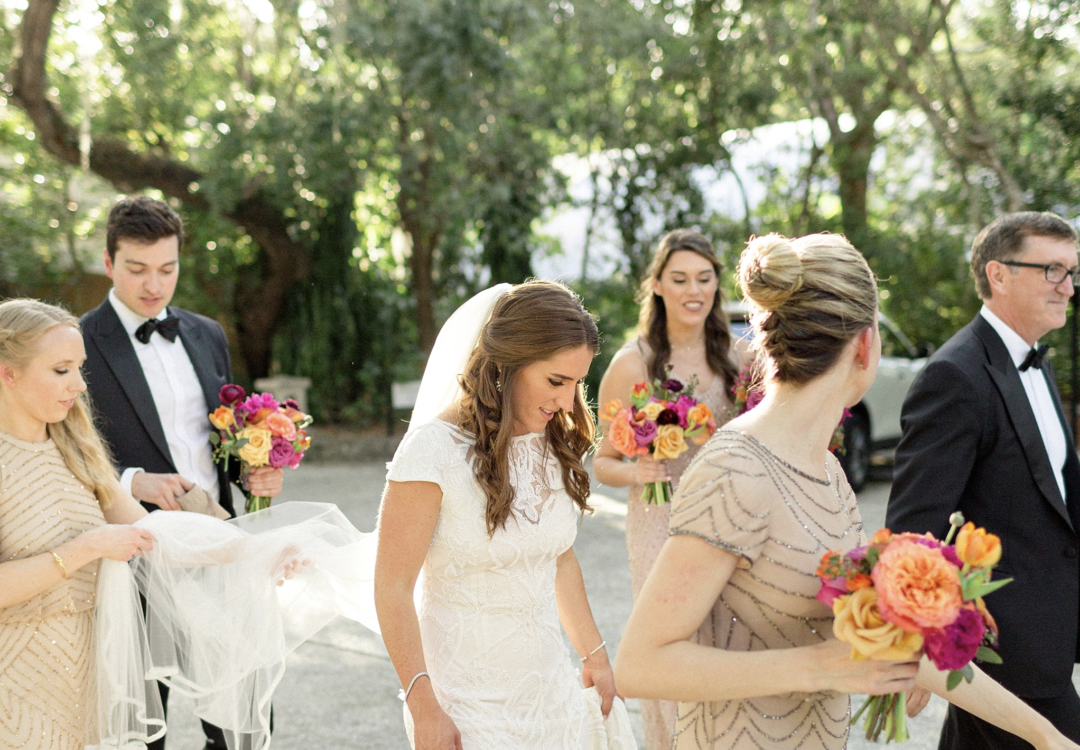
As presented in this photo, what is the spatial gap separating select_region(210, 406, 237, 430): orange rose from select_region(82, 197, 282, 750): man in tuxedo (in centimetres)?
22

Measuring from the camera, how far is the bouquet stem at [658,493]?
4.20 meters

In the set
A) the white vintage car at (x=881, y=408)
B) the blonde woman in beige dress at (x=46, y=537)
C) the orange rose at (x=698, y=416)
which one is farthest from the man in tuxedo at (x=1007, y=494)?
the white vintage car at (x=881, y=408)

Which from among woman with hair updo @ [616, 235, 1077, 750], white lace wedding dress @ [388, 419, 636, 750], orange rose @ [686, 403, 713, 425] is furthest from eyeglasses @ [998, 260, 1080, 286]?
white lace wedding dress @ [388, 419, 636, 750]

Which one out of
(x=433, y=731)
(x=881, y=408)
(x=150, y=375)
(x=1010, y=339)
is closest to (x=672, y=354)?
(x=1010, y=339)

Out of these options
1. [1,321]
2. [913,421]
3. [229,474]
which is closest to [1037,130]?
[913,421]

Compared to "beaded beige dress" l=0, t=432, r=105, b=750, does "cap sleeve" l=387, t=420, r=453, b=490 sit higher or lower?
higher

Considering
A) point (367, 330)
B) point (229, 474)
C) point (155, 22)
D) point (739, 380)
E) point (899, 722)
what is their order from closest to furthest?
point (899, 722)
point (229, 474)
point (739, 380)
point (155, 22)
point (367, 330)

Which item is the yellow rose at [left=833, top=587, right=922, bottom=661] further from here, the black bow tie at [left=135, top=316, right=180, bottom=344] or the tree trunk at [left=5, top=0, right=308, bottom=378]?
the tree trunk at [left=5, top=0, right=308, bottom=378]

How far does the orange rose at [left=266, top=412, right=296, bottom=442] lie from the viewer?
12.6 ft

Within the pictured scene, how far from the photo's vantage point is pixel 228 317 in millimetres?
16109

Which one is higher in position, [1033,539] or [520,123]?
[520,123]

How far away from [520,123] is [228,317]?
6.25 m

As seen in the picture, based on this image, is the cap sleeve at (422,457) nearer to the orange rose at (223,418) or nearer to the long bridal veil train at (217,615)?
the long bridal veil train at (217,615)

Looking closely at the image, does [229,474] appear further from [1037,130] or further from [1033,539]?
[1037,130]
